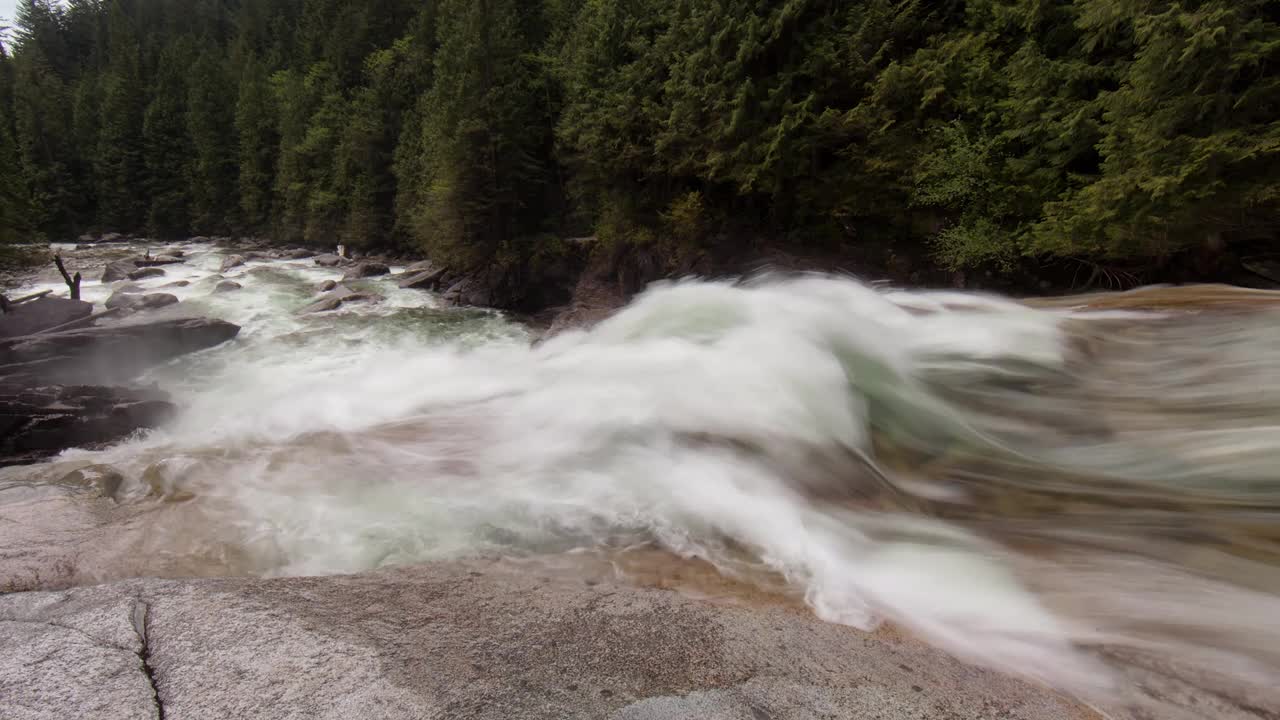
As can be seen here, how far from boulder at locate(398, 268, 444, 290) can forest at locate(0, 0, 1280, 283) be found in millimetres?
1704

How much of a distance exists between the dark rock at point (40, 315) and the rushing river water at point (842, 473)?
424 inches

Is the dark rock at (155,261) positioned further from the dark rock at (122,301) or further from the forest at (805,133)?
the dark rock at (122,301)

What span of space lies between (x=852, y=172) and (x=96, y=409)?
690 inches

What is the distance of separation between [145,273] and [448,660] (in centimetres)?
3078

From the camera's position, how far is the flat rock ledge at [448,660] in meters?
1.93

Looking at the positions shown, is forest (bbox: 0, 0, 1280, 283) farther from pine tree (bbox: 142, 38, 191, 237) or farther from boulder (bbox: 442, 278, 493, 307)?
pine tree (bbox: 142, 38, 191, 237)

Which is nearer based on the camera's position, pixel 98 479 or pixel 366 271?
pixel 98 479

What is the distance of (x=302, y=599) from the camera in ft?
8.32

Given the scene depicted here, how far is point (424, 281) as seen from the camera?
945 inches

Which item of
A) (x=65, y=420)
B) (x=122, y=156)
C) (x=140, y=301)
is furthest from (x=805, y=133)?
(x=122, y=156)

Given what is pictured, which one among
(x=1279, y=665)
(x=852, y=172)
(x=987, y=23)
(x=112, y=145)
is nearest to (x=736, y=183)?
(x=852, y=172)

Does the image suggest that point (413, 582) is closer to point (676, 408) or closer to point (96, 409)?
point (676, 408)

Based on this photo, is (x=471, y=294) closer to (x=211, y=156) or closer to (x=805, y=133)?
(x=805, y=133)

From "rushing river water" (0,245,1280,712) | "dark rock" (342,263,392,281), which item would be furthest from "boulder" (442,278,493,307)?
"rushing river water" (0,245,1280,712)
